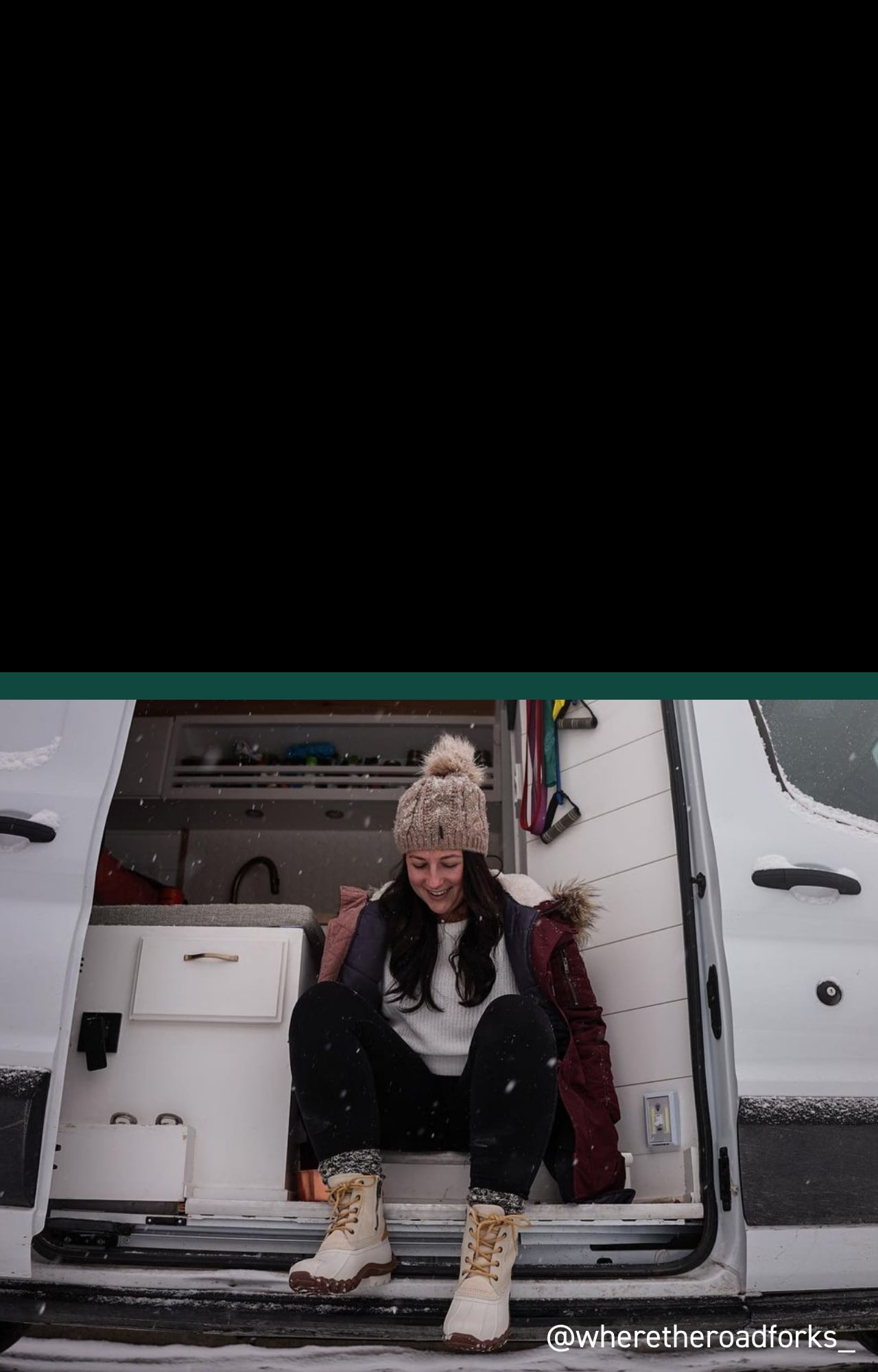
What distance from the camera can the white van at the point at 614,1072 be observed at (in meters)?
1.77

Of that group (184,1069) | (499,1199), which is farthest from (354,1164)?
(184,1069)

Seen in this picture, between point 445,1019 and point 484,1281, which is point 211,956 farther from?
point 484,1281

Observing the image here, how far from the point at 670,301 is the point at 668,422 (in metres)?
0.18

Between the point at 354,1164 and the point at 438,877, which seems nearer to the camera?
the point at 354,1164

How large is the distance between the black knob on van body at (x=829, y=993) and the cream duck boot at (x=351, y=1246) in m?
0.86

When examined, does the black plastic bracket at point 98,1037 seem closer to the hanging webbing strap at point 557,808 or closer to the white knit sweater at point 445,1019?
the white knit sweater at point 445,1019

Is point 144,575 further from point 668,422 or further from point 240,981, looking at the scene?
point 240,981

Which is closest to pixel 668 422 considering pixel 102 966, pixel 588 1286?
pixel 588 1286

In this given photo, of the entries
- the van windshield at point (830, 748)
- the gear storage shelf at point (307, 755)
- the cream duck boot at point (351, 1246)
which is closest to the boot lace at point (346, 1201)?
the cream duck boot at point (351, 1246)

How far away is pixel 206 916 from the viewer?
2549 mm

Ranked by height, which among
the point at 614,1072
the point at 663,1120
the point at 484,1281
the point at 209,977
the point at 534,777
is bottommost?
the point at 484,1281

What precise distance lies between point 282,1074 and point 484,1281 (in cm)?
75

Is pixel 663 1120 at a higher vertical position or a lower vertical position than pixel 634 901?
lower

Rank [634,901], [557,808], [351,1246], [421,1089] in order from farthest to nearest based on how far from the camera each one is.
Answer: [557,808]
[634,901]
[421,1089]
[351,1246]
